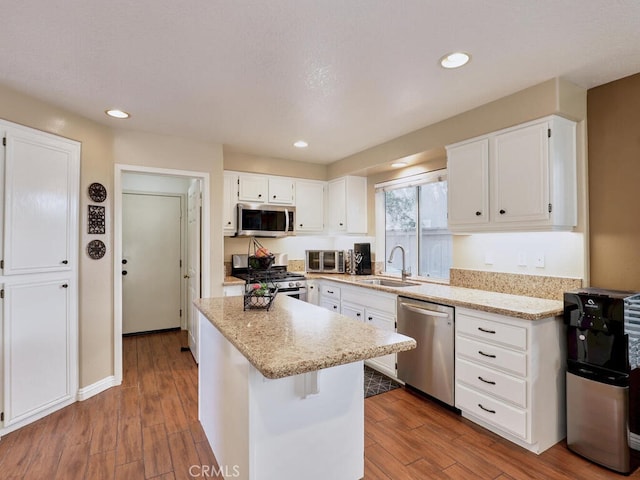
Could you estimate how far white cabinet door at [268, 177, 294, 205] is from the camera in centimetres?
418

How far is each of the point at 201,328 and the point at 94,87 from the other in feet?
6.09

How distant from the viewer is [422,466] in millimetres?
1965

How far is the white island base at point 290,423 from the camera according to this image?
1.38 m

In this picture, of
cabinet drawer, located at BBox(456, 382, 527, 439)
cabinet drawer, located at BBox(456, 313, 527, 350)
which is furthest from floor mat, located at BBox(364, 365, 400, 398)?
cabinet drawer, located at BBox(456, 313, 527, 350)

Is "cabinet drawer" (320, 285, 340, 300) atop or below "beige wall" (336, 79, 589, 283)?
below

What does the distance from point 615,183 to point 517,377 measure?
1.50m

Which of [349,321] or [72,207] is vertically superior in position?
[72,207]

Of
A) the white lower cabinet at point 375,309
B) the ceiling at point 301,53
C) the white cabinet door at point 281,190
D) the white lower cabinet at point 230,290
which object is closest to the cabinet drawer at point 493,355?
the white lower cabinet at point 375,309

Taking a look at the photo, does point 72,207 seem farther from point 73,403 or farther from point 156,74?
point 73,403

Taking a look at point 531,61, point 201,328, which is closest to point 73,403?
point 201,328

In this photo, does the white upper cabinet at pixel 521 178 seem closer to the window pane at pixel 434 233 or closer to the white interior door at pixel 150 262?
the window pane at pixel 434 233

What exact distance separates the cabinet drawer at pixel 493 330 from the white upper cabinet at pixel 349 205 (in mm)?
2099

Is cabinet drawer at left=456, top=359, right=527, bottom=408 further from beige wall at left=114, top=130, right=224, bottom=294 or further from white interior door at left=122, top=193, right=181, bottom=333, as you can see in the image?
white interior door at left=122, top=193, right=181, bottom=333

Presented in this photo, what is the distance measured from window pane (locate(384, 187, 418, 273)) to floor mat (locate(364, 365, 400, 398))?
1.25 metres
